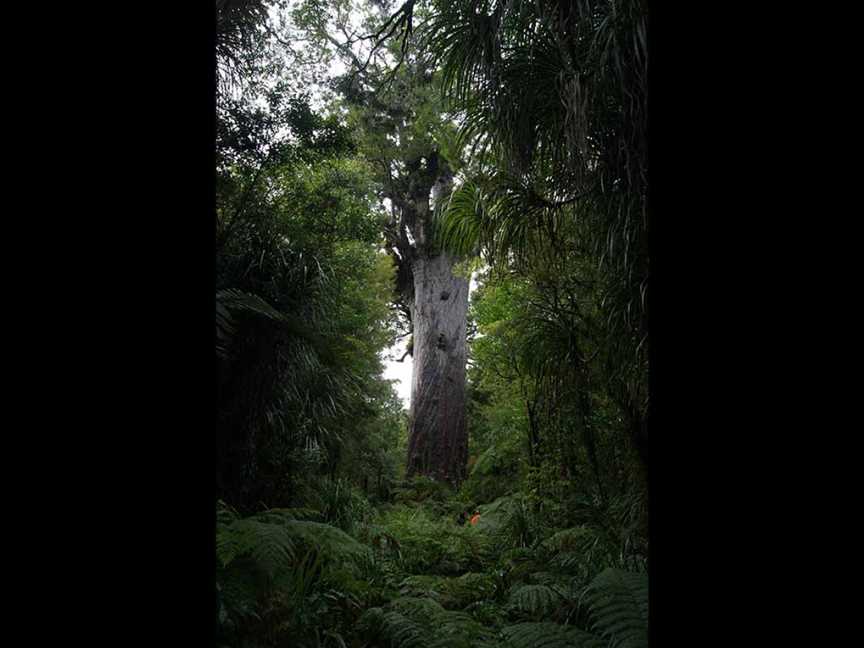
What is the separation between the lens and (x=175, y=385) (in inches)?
24.7

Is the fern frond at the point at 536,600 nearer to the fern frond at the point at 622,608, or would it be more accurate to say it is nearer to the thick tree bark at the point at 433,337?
the fern frond at the point at 622,608

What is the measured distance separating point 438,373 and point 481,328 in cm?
303

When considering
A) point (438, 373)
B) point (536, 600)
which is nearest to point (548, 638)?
point (536, 600)

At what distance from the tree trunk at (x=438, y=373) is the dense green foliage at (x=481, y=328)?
107 inches

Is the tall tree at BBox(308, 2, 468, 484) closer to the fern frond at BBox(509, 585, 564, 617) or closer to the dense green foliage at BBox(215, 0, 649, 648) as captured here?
the dense green foliage at BBox(215, 0, 649, 648)

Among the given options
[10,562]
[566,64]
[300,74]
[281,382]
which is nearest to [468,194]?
[566,64]

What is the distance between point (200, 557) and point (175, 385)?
0.19 metres

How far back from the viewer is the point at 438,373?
9.48m

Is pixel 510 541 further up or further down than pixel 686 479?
further down

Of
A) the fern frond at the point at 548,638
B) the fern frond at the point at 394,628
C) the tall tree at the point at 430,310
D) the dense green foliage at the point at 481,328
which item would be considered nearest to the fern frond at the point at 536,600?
the dense green foliage at the point at 481,328

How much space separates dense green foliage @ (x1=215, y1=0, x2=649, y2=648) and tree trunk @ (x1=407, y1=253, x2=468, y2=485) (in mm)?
2726

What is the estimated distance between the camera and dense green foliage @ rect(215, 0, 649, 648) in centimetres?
296

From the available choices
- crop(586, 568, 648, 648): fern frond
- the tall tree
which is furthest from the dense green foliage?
the tall tree

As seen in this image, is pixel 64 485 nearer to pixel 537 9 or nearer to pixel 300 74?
pixel 537 9
